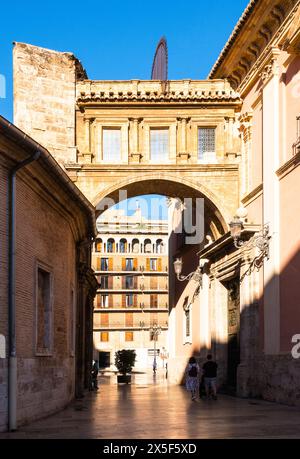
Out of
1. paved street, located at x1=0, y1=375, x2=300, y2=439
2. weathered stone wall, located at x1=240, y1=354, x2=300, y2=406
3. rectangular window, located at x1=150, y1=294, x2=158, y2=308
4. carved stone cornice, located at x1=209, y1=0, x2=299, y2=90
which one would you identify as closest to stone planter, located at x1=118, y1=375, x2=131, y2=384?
weathered stone wall, located at x1=240, y1=354, x2=300, y2=406

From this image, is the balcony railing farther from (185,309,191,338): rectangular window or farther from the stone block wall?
the stone block wall

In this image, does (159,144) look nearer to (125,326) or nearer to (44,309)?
(44,309)

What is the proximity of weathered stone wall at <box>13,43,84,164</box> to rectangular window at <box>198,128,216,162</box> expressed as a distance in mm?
4321

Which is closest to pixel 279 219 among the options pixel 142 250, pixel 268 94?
pixel 268 94

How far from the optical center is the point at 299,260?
19125mm

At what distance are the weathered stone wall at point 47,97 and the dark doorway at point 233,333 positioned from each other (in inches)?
270

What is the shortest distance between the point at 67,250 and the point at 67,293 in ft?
3.28

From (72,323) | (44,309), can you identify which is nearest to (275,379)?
(72,323)

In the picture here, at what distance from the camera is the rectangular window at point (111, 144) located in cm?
2773

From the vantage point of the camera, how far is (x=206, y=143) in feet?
91.5

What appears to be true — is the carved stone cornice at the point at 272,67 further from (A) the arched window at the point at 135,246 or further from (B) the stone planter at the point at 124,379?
(A) the arched window at the point at 135,246

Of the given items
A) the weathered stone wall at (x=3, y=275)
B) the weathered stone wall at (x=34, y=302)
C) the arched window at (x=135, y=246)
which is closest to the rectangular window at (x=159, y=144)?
the weathered stone wall at (x=34, y=302)

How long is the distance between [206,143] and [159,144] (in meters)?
1.61
